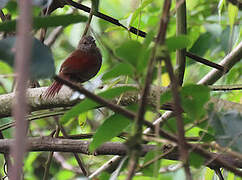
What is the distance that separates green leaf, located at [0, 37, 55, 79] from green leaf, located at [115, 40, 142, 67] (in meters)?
0.10

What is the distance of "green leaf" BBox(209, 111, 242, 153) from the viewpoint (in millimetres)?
722

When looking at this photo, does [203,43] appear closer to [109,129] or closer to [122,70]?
[109,129]

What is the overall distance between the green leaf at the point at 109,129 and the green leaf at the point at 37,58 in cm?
21

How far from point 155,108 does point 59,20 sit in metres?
0.21

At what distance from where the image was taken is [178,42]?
63 cm

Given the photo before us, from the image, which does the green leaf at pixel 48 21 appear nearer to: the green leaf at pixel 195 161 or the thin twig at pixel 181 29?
the green leaf at pixel 195 161

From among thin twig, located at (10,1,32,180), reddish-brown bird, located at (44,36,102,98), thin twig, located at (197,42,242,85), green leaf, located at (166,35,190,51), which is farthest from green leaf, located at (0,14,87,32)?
thin twig, located at (197,42,242,85)

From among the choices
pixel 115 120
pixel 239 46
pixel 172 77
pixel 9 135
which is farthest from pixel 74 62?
pixel 172 77

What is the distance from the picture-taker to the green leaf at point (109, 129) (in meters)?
0.77

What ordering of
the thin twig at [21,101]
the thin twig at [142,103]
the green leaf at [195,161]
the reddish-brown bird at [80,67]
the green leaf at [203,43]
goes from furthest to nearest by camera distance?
the green leaf at [203,43] → the reddish-brown bird at [80,67] → the green leaf at [195,161] → the thin twig at [142,103] → the thin twig at [21,101]

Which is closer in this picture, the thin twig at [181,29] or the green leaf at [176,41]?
the green leaf at [176,41]

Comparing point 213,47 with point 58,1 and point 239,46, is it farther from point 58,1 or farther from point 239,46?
point 58,1

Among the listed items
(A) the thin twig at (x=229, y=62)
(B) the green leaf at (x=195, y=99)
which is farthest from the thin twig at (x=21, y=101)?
(A) the thin twig at (x=229, y=62)

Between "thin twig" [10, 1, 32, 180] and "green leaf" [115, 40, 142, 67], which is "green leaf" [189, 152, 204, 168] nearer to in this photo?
"green leaf" [115, 40, 142, 67]
